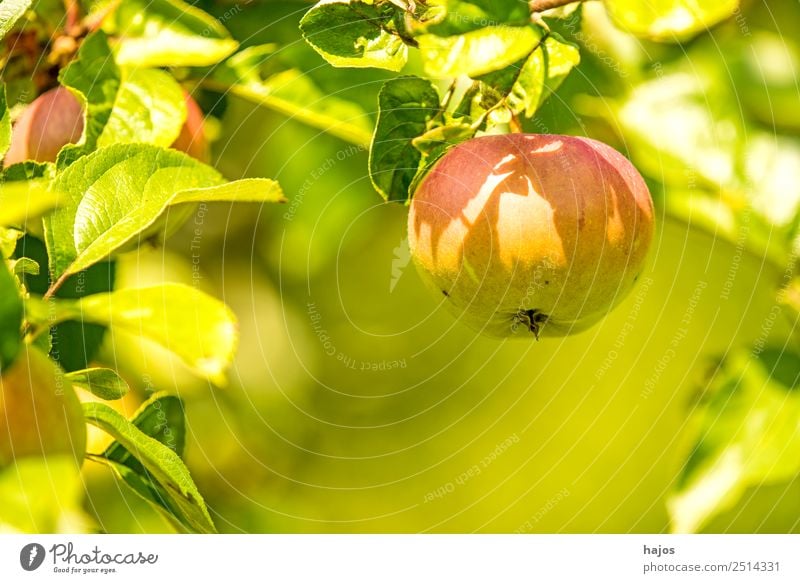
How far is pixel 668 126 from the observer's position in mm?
970

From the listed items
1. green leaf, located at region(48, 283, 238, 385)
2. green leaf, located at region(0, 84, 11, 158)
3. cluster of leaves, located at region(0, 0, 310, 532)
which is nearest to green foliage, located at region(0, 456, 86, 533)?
cluster of leaves, located at region(0, 0, 310, 532)

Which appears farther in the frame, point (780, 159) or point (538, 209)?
point (780, 159)

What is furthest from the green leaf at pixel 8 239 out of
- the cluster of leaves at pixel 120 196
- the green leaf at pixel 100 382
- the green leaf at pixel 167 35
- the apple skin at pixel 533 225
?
the apple skin at pixel 533 225

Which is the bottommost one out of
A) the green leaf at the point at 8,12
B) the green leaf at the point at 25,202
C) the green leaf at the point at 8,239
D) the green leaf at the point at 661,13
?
the green leaf at the point at 8,239

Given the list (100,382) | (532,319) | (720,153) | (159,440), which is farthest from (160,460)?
(720,153)

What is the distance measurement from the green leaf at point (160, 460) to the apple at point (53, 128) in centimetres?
28

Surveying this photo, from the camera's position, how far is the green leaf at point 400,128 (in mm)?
724

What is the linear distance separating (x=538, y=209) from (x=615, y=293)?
100 millimetres

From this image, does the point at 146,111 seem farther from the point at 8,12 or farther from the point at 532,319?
the point at 532,319

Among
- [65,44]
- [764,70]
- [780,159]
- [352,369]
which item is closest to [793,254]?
[780,159]

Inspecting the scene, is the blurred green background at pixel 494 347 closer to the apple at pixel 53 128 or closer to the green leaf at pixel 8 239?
the apple at pixel 53 128

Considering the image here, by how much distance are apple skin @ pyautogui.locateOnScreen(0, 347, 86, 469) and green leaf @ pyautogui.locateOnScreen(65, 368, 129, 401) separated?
64mm

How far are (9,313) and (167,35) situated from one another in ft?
1.30
